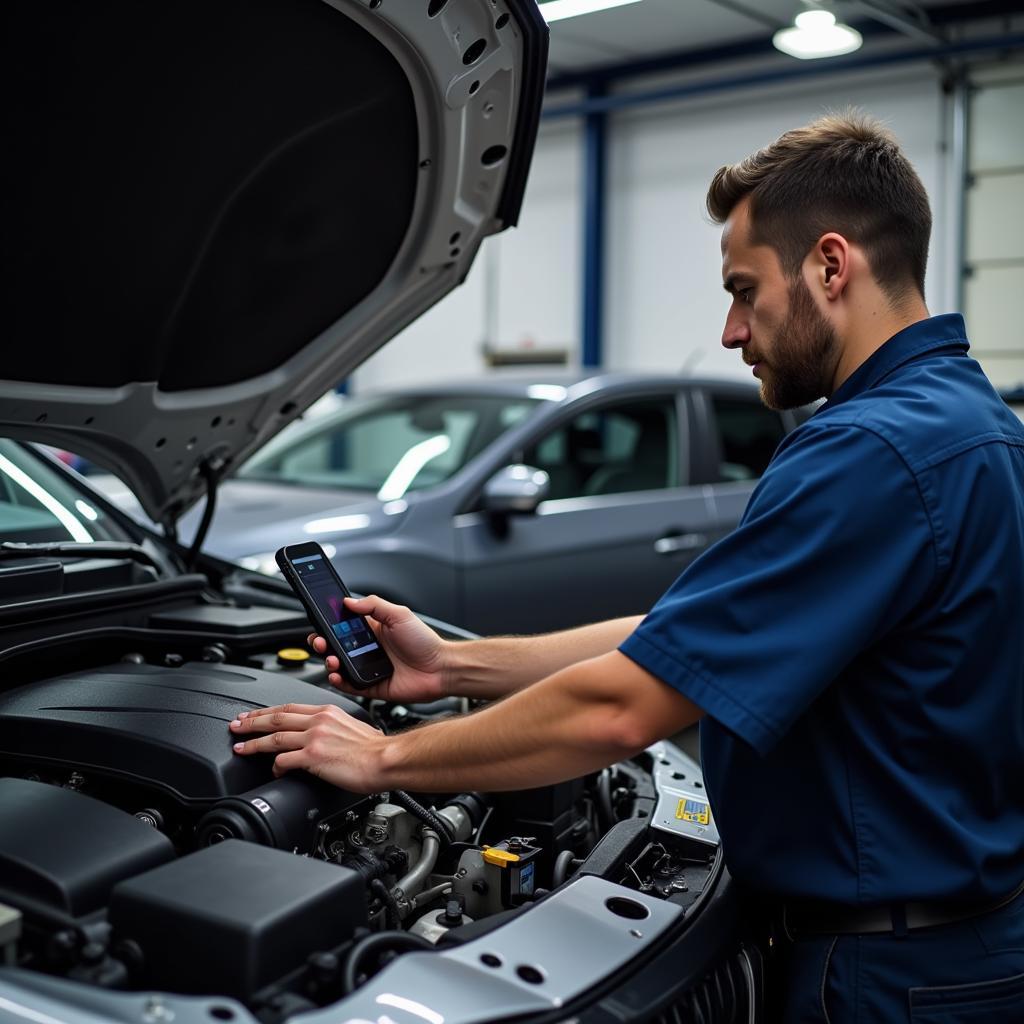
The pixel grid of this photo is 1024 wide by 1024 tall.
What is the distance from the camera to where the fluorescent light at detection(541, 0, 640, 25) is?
822cm

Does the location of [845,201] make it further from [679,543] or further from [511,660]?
[679,543]

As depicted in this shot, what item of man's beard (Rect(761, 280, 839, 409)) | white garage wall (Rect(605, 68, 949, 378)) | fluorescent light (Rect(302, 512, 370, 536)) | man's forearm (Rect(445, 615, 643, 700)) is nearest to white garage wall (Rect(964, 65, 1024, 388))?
white garage wall (Rect(605, 68, 949, 378))

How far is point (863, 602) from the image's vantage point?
1409 millimetres

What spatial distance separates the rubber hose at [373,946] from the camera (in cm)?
136

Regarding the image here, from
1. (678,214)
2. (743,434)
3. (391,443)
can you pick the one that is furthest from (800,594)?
(678,214)

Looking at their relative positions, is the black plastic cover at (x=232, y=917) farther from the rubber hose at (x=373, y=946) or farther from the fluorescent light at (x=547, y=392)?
the fluorescent light at (x=547, y=392)

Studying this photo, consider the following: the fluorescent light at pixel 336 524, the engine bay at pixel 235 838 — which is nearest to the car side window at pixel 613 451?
the fluorescent light at pixel 336 524

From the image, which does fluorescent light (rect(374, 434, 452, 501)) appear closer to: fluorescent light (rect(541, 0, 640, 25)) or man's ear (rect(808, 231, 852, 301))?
man's ear (rect(808, 231, 852, 301))

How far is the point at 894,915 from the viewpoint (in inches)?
61.4

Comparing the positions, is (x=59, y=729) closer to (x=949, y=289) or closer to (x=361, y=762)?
(x=361, y=762)

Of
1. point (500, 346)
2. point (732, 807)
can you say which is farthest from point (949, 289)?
point (732, 807)

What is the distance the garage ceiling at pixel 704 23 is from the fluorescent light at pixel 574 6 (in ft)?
2.38

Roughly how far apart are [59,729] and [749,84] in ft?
31.1

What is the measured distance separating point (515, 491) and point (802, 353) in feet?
A: 8.70
